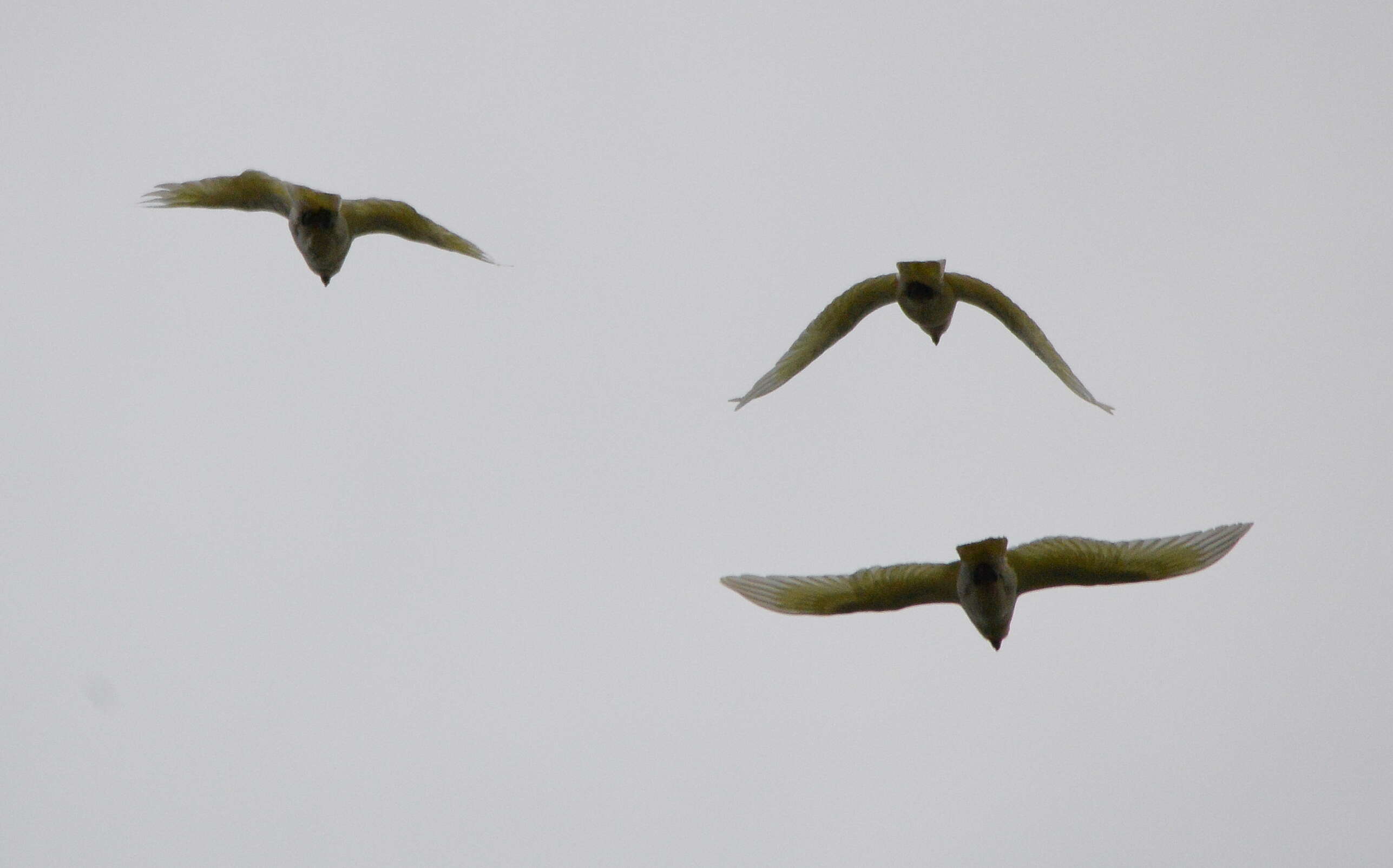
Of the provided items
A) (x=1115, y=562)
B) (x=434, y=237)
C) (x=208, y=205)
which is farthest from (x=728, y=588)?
(x=208, y=205)

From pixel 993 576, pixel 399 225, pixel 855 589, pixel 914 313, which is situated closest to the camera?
pixel 993 576

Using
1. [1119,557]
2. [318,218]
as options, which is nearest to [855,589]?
[1119,557]

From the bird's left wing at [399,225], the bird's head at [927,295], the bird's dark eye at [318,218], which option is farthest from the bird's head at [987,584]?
the bird's dark eye at [318,218]

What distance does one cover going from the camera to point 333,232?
12320mm

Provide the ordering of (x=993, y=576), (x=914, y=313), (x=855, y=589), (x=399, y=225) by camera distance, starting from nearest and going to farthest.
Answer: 1. (x=993, y=576)
2. (x=855, y=589)
3. (x=914, y=313)
4. (x=399, y=225)

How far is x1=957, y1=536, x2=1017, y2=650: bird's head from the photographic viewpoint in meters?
11.5

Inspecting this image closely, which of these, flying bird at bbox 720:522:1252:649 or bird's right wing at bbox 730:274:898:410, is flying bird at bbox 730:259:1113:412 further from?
flying bird at bbox 720:522:1252:649

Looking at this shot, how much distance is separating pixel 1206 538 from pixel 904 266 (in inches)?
115

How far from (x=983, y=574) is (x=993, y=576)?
0.07m

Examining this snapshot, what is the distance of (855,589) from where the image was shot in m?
12.1

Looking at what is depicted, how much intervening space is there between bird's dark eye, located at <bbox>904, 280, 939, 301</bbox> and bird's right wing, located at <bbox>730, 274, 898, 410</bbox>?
0.16m

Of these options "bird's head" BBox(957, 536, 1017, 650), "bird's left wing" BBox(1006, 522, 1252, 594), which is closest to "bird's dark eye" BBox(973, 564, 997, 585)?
"bird's head" BBox(957, 536, 1017, 650)

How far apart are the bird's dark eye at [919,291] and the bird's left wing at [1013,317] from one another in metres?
0.16

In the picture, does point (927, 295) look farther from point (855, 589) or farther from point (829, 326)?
point (855, 589)
